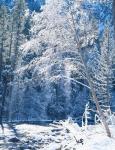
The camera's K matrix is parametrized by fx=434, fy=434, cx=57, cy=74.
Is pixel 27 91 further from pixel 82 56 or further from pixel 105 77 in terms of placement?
pixel 82 56

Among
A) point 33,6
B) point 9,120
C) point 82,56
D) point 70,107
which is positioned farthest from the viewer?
point 33,6

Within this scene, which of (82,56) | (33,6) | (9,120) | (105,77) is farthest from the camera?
(33,6)

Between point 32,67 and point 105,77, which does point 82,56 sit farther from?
point 105,77

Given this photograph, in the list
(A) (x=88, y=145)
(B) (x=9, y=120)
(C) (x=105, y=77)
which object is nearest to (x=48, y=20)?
(A) (x=88, y=145)

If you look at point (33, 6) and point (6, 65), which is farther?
point (33, 6)

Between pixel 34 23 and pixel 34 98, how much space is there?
3875cm

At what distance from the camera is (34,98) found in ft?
183

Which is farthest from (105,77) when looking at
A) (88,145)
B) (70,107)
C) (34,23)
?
(88,145)

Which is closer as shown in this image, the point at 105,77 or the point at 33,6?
the point at 105,77

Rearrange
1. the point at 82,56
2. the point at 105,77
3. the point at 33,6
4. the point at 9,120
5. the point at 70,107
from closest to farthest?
the point at 82,56
the point at 105,77
the point at 9,120
the point at 70,107
the point at 33,6

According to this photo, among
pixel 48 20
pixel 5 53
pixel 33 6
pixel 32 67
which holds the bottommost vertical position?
pixel 32 67

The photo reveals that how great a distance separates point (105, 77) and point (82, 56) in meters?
25.8

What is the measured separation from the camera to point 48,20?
1664cm

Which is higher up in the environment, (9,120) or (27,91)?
(27,91)
